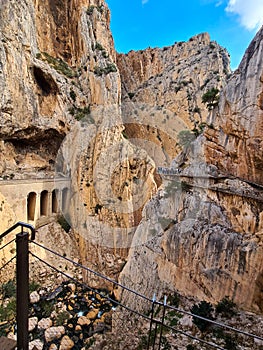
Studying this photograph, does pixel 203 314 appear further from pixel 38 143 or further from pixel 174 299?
pixel 38 143

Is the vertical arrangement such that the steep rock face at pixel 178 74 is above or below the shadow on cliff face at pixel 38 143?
above

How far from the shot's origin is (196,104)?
28.0m

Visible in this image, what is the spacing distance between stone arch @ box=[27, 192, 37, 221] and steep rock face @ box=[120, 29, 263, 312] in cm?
1152

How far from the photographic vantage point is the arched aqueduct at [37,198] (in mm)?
14633

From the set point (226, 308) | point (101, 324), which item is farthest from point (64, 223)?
point (226, 308)

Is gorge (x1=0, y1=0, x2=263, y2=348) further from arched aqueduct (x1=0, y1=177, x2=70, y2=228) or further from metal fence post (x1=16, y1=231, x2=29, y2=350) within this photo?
metal fence post (x1=16, y1=231, x2=29, y2=350)

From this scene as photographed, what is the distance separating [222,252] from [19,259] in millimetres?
6624

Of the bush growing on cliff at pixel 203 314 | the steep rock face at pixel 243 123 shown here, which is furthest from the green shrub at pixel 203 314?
the steep rock face at pixel 243 123

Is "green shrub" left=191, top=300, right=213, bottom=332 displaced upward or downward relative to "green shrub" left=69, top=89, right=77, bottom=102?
downward

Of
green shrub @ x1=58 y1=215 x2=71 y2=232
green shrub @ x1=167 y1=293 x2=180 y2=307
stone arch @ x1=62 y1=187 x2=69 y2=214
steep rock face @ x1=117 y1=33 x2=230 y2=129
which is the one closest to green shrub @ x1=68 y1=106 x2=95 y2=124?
stone arch @ x1=62 y1=187 x2=69 y2=214

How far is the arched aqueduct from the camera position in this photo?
14.6 meters

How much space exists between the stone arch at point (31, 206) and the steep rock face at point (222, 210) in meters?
11.5

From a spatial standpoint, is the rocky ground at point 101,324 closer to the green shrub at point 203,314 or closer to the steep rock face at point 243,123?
the green shrub at point 203,314

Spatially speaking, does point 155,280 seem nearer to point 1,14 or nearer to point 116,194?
point 116,194
